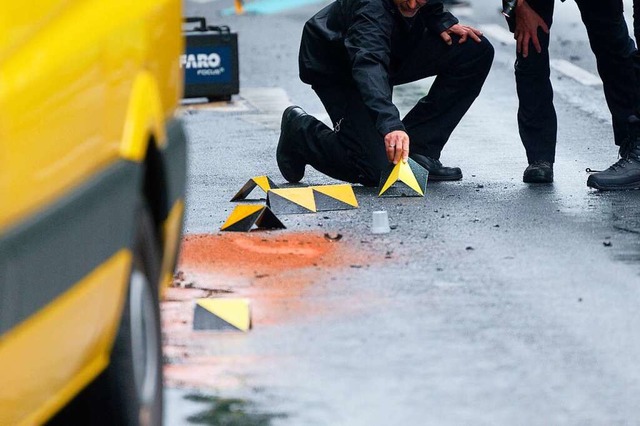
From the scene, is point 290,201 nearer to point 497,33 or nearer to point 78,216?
point 78,216

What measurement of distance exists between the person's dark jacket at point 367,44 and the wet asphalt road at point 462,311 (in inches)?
19.6

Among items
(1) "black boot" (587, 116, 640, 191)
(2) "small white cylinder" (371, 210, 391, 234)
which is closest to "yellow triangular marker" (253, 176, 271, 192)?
(2) "small white cylinder" (371, 210, 391, 234)

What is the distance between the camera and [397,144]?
7.36 meters

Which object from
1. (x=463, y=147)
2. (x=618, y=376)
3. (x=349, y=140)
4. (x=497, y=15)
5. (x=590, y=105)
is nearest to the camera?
(x=618, y=376)

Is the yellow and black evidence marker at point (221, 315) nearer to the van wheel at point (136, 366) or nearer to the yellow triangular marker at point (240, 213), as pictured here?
the van wheel at point (136, 366)

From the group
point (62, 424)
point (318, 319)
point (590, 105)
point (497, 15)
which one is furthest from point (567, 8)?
point (62, 424)

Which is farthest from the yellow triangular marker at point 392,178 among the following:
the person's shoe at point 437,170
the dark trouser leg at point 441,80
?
the dark trouser leg at point 441,80

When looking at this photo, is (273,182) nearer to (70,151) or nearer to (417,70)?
(417,70)

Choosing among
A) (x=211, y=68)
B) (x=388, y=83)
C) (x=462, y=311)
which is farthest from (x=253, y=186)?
(x=211, y=68)

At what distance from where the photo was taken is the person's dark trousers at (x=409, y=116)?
8.18 m

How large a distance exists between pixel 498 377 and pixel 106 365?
144 centimetres

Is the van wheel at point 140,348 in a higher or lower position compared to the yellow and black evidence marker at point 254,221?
higher

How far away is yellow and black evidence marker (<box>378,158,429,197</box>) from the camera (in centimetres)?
777

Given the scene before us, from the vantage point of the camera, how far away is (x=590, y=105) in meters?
11.6
